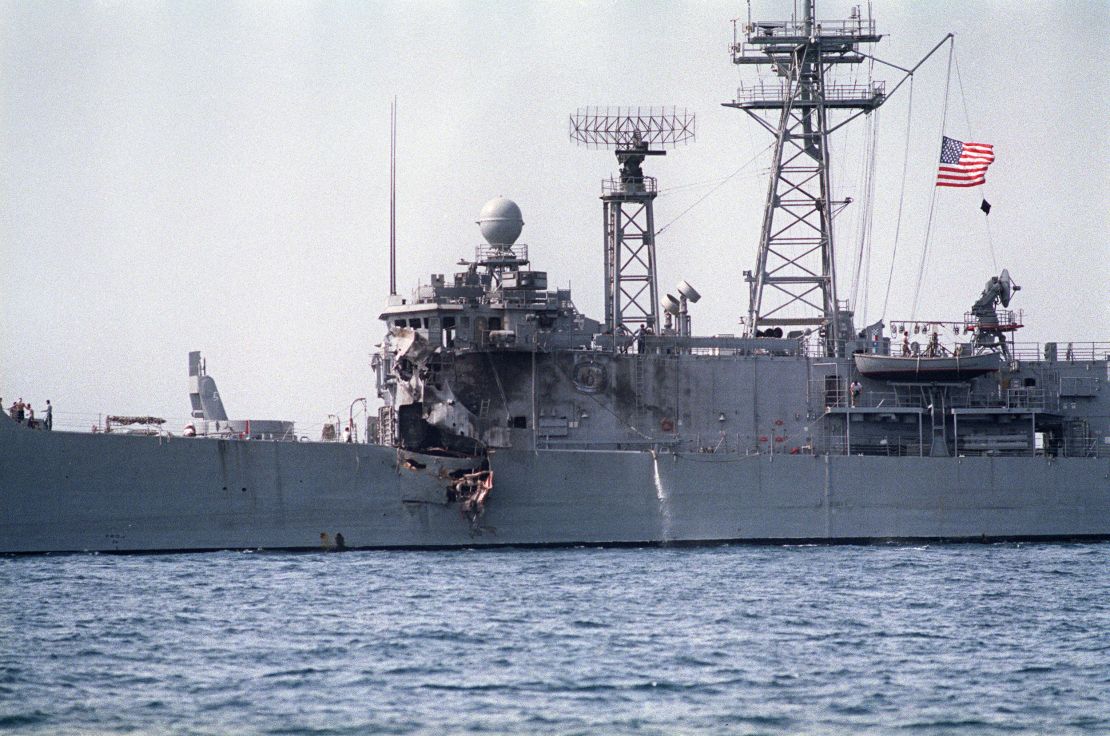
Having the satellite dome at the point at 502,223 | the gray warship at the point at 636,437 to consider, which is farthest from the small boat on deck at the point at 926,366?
the satellite dome at the point at 502,223

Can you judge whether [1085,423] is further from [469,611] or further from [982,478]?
[469,611]

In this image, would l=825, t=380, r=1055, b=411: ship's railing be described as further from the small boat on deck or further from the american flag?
the american flag

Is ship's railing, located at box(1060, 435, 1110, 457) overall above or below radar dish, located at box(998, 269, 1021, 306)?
below

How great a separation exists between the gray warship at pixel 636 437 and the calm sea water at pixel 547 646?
1573mm

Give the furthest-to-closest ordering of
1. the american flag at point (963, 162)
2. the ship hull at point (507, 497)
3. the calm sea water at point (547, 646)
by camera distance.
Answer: the american flag at point (963, 162), the ship hull at point (507, 497), the calm sea water at point (547, 646)

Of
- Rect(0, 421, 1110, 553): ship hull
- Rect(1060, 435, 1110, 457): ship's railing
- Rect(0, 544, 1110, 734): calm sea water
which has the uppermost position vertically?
Rect(1060, 435, 1110, 457): ship's railing

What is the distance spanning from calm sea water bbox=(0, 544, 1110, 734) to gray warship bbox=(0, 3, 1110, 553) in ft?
5.16

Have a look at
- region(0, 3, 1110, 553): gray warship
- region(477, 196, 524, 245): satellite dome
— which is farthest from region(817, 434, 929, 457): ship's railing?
region(477, 196, 524, 245): satellite dome

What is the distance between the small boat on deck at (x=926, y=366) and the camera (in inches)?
1243

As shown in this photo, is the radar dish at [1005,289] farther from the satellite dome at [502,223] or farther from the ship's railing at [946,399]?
the satellite dome at [502,223]

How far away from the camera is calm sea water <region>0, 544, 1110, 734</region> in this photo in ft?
47.6

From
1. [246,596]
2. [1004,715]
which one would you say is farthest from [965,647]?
[246,596]

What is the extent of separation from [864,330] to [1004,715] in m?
18.9

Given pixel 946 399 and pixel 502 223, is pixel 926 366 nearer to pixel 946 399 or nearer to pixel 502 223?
pixel 946 399
